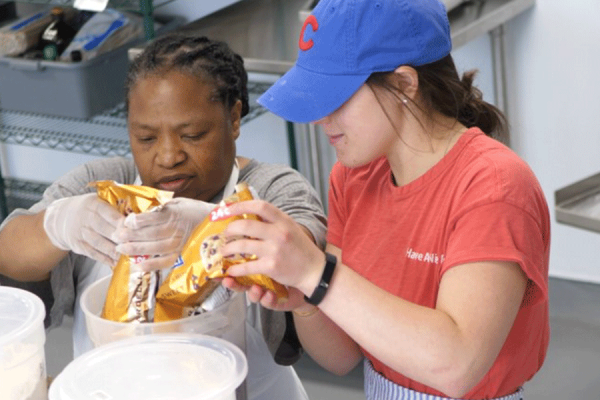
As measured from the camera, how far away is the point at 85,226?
1.29 m

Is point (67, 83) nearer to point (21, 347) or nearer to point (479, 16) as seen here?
point (479, 16)

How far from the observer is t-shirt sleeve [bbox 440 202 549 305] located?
3.93ft

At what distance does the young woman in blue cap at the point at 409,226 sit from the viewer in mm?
1151

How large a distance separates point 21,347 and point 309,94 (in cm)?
48

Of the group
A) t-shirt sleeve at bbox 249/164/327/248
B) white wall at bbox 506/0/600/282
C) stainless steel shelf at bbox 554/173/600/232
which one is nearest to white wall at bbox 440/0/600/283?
white wall at bbox 506/0/600/282

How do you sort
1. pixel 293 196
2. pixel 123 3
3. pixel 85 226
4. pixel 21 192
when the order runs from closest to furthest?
pixel 85 226
pixel 293 196
pixel 123 3
pixel 21 192

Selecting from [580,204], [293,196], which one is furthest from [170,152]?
[580,204]

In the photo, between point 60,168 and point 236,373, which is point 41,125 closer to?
point 60,168

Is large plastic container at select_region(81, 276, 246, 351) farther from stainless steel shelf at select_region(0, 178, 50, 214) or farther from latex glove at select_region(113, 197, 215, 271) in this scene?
stainless steel shelf at select_region(0, 178, 50, 214)

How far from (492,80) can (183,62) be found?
1921 mm

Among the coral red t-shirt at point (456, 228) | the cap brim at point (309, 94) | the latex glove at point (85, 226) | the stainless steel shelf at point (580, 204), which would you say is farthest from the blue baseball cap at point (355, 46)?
the stainless steel shelf at point (580, 204)

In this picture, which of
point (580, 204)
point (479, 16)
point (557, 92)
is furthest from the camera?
point (557, 92)

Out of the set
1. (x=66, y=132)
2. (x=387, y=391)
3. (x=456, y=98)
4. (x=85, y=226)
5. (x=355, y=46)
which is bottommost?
(x=66, y=132)

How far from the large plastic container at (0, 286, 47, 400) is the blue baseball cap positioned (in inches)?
16.2
